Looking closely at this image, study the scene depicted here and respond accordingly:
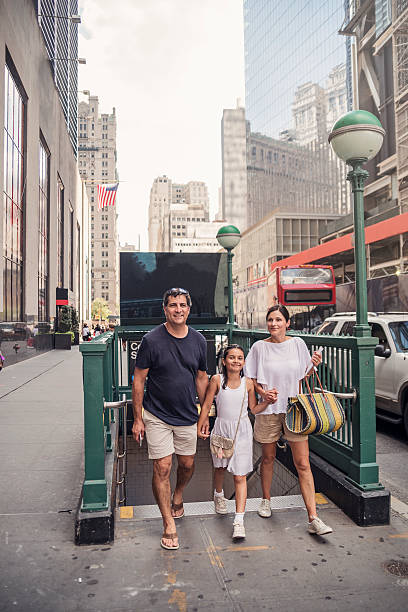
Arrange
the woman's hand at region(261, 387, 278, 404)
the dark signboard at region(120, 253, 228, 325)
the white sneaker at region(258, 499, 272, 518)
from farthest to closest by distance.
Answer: the dark signboard at region(120, 253, 228, 325)
the white sneaker at region(258, 499, 272, 518)
the woman's hand at region(261, 387, 278, 404)

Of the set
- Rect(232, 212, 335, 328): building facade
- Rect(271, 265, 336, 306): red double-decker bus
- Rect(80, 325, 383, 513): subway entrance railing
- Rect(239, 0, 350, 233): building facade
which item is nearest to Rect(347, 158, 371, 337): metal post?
Rect(80, 325, 383, 513): subway entrance railing

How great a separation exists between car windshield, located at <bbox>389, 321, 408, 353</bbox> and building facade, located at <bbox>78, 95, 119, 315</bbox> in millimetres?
144886

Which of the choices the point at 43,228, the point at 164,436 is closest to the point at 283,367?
the point at 164,436

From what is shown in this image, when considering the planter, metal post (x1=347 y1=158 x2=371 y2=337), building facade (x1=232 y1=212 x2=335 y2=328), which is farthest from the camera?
building facade (x1=232 y1=212 x2=335 y2=328)

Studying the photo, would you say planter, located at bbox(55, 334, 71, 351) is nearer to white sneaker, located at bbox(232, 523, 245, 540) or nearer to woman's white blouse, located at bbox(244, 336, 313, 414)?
woman's white blouse, located at bbox(244, 336, 313, 414)

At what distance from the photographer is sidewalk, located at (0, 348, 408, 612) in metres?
3.02

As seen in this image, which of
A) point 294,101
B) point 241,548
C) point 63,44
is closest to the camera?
point 241,548

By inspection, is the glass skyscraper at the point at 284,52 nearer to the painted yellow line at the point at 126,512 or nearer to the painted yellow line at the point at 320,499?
the painted yellow line at the point at 320,499

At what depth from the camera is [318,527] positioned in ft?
12.9

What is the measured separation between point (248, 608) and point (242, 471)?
4.19 feet

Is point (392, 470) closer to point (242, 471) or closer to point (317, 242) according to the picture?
point (242, 471)

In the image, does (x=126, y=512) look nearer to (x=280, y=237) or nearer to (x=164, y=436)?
(x=164, y=436)

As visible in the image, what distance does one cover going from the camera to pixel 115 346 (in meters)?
7.88

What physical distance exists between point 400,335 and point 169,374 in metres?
5.48
